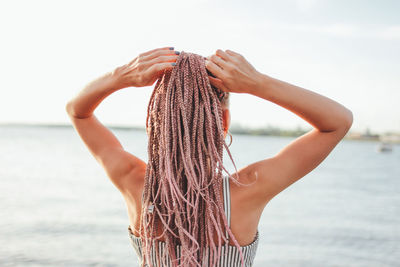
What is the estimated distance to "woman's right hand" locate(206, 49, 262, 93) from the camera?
139 cm

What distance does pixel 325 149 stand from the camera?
5.09 feet

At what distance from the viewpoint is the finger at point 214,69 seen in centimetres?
141

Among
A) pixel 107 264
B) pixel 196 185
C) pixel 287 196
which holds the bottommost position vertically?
pixel 287 196

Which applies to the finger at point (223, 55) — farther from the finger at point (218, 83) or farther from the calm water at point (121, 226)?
the calm water at point (121, 226)

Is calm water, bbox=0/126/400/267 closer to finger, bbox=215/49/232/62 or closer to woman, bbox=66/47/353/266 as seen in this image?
woman, bbox=66/47/353/266

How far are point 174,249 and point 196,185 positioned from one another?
331mm

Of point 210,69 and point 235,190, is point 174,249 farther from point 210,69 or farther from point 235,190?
point 210,69

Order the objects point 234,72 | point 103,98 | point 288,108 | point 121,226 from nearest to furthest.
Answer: point 234,72 → point 288,108 → point 103,98 → point 121,226

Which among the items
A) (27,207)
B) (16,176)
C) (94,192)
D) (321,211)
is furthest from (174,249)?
(16,176)

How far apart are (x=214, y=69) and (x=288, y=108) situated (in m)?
0.33

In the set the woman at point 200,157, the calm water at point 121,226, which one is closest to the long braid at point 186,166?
the woman at point 200,157

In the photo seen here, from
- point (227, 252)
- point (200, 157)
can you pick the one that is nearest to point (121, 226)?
point (227, 252)

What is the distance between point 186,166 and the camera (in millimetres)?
1385

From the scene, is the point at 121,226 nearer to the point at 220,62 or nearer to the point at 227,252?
the point at 227,252
